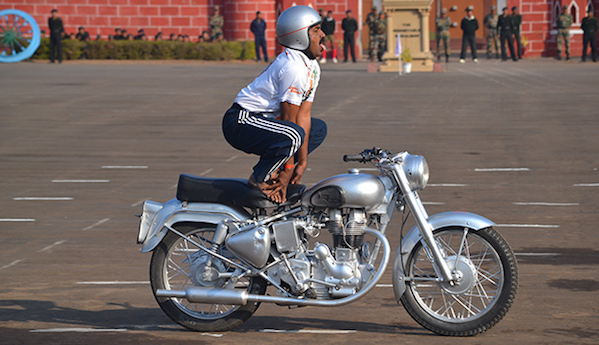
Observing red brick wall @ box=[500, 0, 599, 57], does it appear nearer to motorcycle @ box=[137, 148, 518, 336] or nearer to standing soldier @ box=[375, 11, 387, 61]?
standing soldier @ box=[375, 11, 387, 61]

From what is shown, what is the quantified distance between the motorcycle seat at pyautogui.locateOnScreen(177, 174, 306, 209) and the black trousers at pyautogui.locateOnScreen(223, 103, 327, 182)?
126 millimetres

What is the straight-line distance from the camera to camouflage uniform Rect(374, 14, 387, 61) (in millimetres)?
39875

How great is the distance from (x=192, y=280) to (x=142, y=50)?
36664 mm

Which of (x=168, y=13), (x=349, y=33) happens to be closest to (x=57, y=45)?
(x=168, y=13)

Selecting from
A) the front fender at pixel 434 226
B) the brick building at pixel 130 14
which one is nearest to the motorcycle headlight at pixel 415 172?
the front fender at pixel 434 226

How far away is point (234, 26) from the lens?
45312 mm

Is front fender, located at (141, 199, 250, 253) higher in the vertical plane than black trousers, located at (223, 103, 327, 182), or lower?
lower

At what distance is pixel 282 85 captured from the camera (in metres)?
5.90

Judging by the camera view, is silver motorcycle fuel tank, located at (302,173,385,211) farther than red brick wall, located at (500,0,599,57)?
No

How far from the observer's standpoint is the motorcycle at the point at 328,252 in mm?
5758

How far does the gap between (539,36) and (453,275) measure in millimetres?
39951

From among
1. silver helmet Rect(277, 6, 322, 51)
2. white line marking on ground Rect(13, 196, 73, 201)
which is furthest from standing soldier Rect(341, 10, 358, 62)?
silver helmet Rect(277, 6, 322, 51)

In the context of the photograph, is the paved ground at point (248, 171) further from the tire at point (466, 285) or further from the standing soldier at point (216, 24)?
the standing soldier at point (216, 24)

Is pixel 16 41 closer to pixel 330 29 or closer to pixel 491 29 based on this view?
pixel 330 29
